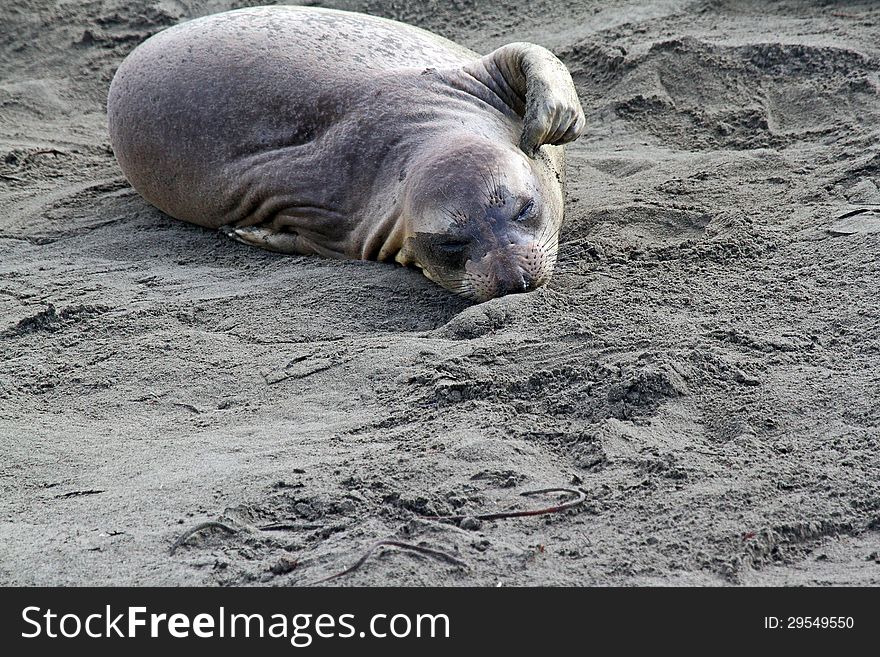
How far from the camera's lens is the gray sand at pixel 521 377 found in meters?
2.75

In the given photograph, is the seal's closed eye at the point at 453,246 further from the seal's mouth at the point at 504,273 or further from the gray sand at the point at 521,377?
the gray sand at the point at 521,377

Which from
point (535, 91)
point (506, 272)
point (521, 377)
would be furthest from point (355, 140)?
point (521, 377)

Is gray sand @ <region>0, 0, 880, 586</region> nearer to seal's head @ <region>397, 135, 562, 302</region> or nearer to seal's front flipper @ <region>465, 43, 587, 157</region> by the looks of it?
seal's head @ <region>397, 135, 562, 302</region>

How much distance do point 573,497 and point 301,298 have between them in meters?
1.91

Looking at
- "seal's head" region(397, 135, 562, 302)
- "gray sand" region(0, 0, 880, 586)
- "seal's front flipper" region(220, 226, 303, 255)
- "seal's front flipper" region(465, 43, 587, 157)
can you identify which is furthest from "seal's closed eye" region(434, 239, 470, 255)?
"seal's front flipper" region(220, 226, 303, 255)

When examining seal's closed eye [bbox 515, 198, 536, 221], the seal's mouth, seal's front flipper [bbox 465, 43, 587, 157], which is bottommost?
the seal's mouth

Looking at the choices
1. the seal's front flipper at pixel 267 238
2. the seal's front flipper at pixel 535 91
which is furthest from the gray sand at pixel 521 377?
the seal's front flipper at pixel 535 91

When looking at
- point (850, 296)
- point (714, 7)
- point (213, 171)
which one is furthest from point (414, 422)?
point (714, 7)

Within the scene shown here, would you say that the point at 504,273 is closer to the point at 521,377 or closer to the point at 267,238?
the point at 521,377

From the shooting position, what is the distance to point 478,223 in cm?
433

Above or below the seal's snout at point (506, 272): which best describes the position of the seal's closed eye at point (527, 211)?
above

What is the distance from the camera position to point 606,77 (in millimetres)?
6484

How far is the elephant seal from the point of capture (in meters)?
4.39

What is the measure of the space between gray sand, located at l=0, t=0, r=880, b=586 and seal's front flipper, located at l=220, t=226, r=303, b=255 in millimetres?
81
